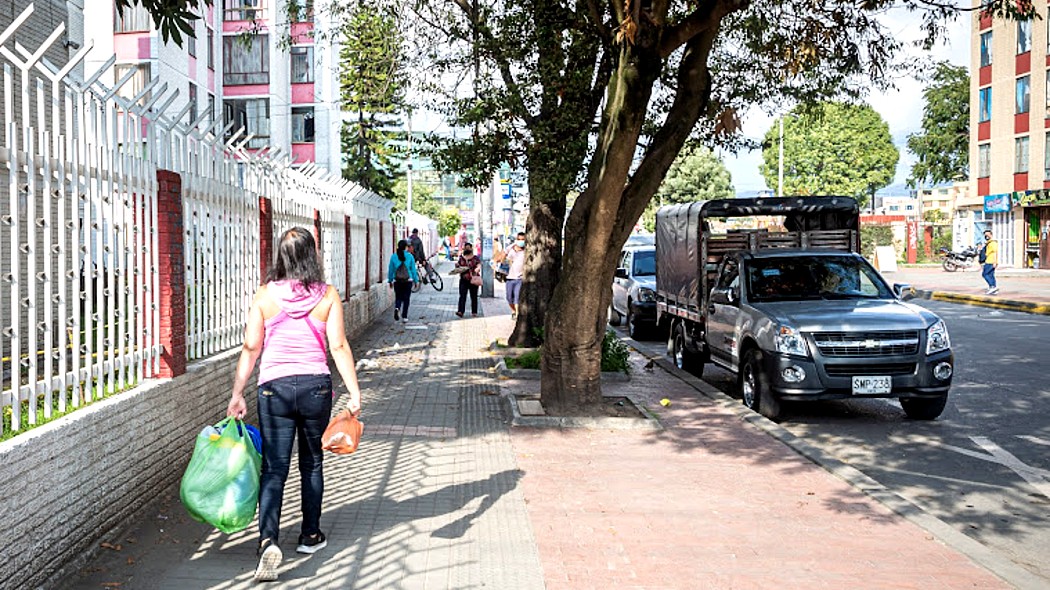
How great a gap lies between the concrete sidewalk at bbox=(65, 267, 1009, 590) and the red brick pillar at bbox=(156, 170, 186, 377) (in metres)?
0.92

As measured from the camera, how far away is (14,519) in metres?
4.51

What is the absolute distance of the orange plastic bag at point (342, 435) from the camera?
5457 mm

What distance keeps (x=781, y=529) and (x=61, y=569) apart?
3.95 m

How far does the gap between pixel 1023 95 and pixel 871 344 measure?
145 feet

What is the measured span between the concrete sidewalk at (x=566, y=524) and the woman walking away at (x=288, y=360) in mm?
543

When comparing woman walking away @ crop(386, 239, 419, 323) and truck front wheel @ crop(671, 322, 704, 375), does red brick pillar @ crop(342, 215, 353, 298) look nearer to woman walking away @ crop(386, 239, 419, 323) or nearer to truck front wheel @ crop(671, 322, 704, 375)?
woman walking away @ crop(386, 239, 419, 323)

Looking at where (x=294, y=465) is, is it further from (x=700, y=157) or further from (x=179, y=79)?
(x=700, y=157)

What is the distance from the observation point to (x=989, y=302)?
27156 millimetres

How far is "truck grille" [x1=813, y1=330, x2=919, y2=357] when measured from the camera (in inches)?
392

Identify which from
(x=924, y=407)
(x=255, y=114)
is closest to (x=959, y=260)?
(x=255, y=114)

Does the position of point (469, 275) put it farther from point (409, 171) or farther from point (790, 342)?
point (409, 171)

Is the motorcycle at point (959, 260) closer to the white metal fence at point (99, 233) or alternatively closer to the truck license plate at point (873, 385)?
the truck license plate at point (873, 385)

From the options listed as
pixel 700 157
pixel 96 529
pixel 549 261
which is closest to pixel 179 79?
pixel 549 261

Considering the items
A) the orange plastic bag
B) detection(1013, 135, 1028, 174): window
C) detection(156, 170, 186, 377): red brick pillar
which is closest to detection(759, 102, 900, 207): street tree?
detection(1013, 135, 1028, 174): window
